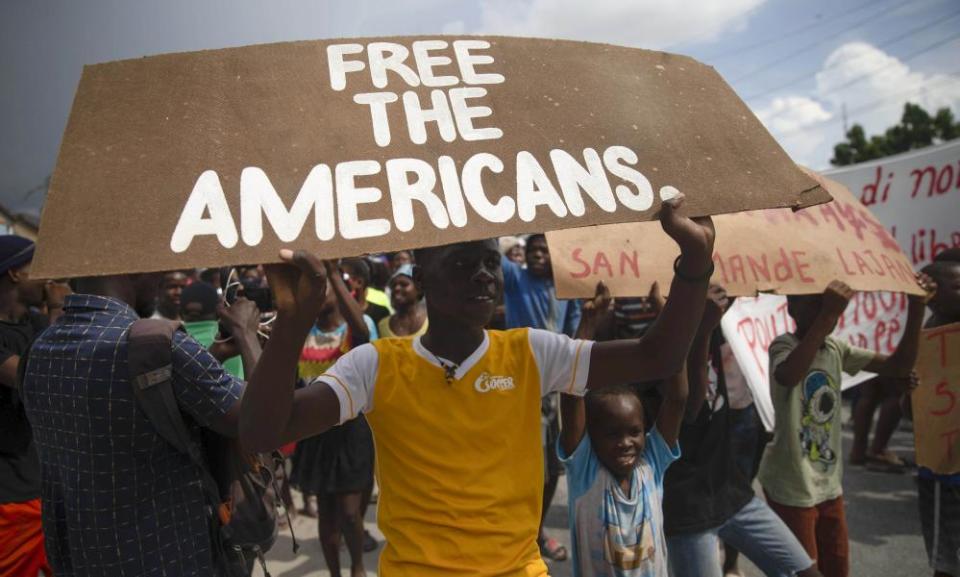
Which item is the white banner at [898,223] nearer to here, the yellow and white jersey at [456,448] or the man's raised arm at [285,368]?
the yellow and white jersey at [456,448]

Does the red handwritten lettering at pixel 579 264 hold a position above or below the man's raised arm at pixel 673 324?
above

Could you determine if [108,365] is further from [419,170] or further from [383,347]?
[419,170]

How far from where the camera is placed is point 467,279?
186 centimetres

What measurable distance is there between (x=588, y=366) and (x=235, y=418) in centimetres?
96

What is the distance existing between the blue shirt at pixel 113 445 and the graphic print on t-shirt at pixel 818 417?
2.57m

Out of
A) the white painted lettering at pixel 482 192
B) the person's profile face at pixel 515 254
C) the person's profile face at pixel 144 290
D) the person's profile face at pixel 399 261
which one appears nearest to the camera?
the white painted lettering at pixel 482 192

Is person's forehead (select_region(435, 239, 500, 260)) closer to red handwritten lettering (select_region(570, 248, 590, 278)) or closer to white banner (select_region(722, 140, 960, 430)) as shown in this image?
red handwritten lettering (select_region(570, 248, 590, 278))

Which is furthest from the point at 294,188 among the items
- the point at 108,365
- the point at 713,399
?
the point at 713,399

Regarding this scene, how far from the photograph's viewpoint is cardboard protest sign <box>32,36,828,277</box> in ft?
4.55

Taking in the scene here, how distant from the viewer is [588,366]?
75.3 inches

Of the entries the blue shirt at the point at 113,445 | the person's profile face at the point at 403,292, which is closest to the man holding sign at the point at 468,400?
the blue shirt at the point at 113,445

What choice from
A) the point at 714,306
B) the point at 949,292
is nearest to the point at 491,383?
the point at 714,306

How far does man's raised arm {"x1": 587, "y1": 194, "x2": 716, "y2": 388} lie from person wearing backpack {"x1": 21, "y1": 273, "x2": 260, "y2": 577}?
3.31 feet

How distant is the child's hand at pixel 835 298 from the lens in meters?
2.97
